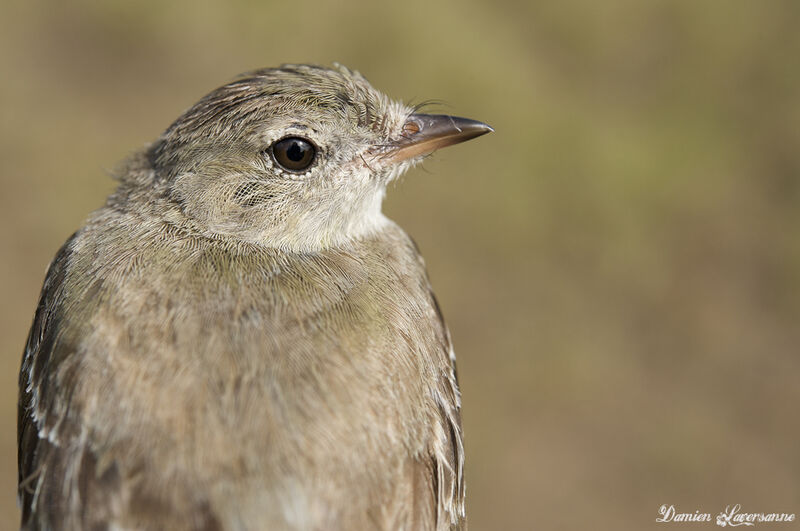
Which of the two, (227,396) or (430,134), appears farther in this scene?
(430,134)

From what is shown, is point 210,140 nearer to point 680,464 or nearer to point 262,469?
point 262,469

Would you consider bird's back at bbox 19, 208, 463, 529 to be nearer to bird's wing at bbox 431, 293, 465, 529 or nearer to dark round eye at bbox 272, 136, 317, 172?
bird's wing at bbox 431, 293, 465, 529

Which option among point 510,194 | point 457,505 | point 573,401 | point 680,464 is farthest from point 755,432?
point 457,505

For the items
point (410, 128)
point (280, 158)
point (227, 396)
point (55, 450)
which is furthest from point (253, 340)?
point (410, 128)

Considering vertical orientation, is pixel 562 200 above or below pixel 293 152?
below

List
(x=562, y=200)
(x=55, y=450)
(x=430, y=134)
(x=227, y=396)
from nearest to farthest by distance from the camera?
(x=227, y=396), (x=55, y=450), (x=430, y=134), (x=562, y=200)
